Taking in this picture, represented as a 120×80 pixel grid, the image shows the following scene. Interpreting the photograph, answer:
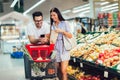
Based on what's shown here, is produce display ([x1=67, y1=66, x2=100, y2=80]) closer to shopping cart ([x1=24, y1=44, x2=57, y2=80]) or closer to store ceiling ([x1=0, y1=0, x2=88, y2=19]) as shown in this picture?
shopping cart ([x1=24, y1=44, x2=57, y2=80])

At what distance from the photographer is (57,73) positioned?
491 centimetres

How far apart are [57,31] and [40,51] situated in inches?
17.5

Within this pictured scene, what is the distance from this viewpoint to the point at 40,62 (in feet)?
14.7

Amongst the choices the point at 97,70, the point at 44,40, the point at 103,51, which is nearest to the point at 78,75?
the point at 97,70

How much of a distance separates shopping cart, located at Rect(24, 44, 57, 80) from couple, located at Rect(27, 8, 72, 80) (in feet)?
0.53

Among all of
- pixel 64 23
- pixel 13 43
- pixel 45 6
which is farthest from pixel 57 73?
pixel 45 6

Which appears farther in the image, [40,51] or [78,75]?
[78,75]

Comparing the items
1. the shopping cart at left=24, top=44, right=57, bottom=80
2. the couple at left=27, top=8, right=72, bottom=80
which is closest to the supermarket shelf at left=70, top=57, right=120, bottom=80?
the couple at left=27, top=8, right=72, bottom=80

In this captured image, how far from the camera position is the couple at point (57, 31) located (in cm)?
464

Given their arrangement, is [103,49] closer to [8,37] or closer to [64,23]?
[64,23]

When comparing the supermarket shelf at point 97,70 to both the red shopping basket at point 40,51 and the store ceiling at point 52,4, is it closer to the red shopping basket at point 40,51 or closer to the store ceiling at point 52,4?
the red shopping basket at point 40,51

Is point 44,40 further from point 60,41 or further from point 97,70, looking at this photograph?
point 97,70

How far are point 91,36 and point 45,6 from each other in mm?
20531

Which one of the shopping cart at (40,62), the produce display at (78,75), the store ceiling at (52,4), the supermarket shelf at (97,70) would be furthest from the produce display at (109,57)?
the store ceiling at (52,4)
